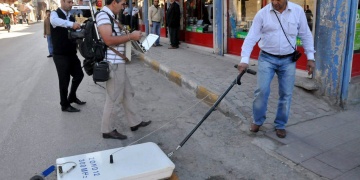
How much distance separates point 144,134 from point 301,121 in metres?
2.21

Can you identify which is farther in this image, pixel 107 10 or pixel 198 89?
pixel 198 89

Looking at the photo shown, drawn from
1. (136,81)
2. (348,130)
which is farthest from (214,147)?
(136,81)

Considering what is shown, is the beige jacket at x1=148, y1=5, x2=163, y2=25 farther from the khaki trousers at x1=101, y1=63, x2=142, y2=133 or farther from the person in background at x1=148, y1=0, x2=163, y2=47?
the khaki trousers at x1=101, y1=63, x2=142, y2=133

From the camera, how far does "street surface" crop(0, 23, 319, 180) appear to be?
3.46 metres

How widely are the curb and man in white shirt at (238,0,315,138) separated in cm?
79

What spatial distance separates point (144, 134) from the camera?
4.40m

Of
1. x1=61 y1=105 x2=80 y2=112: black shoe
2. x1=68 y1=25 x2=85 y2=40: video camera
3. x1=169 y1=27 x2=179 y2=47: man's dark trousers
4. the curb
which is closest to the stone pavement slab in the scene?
the curb

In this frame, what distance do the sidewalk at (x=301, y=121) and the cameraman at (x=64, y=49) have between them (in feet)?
7.56

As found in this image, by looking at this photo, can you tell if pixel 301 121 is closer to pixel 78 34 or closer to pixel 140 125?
pixel 140 125

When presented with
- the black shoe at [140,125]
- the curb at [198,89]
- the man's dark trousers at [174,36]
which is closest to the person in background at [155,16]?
the man's dark trousers at [174,36]

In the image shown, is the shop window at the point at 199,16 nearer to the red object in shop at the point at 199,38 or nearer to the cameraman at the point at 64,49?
the red object in shop at the point at 199,38

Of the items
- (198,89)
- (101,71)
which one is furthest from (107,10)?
→ (198,89)

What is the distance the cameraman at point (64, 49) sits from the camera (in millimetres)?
4789

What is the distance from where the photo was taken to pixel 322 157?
3533 mm
